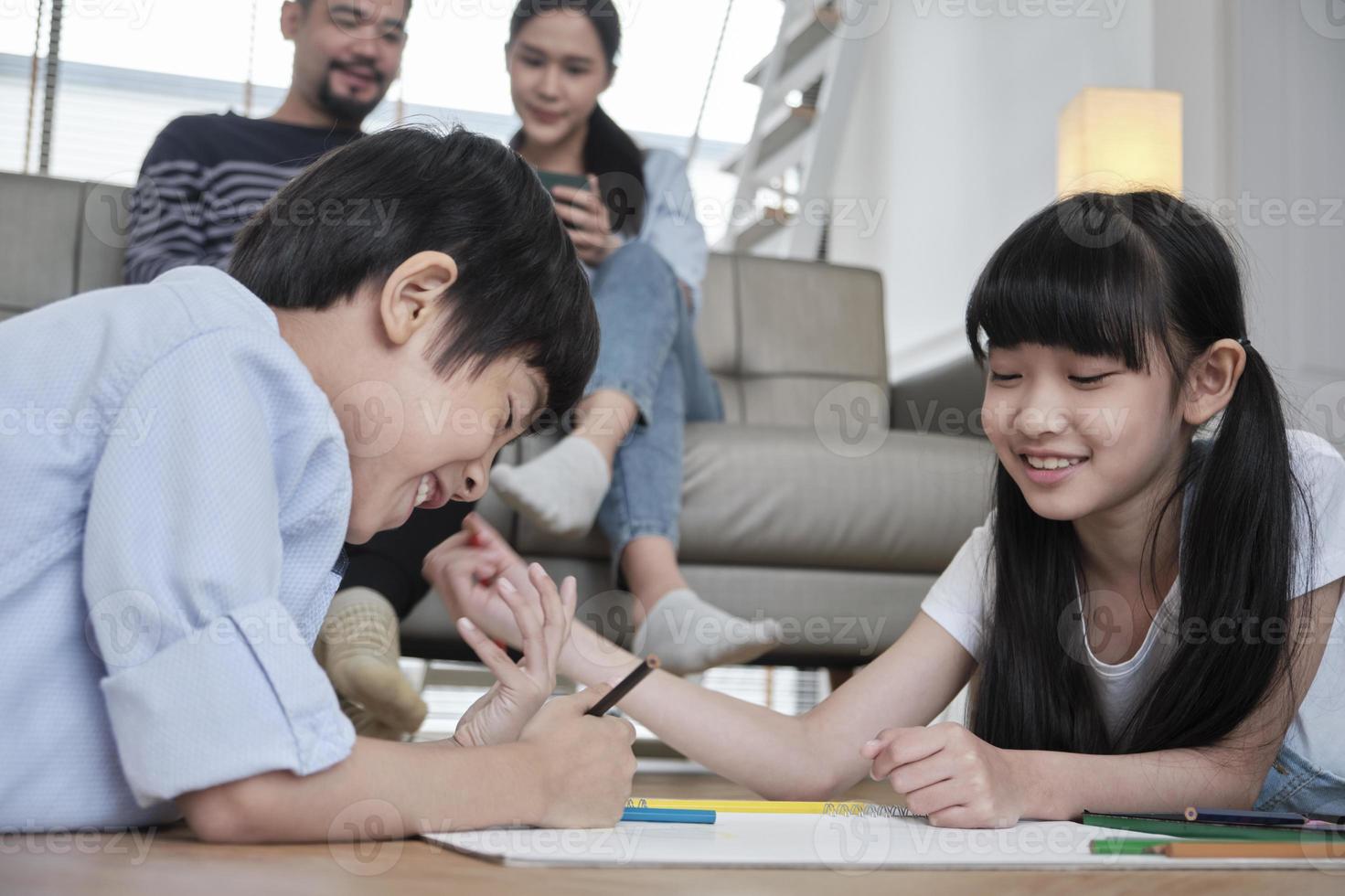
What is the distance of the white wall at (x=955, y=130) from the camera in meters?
2.79

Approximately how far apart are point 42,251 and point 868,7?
8.82 feet

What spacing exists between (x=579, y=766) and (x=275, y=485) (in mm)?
210

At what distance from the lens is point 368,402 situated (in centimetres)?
63

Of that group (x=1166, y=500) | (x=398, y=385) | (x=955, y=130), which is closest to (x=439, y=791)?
(x=398, y=385)

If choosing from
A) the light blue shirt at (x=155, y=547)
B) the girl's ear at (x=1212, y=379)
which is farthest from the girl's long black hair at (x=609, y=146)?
the light blue shirt at (x=155, y=547)

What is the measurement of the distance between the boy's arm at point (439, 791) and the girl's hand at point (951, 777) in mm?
158

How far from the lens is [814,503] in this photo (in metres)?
1.63

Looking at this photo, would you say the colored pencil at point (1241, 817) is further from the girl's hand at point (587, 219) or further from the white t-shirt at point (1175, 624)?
the girl's hand at point (587, 219)

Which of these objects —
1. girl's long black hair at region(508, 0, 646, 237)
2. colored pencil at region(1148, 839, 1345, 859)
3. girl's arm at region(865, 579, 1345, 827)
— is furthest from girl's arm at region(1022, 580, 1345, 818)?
girl's long black hair at region(508, 0, 646, 237)

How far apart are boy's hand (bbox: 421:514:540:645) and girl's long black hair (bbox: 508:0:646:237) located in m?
0.83

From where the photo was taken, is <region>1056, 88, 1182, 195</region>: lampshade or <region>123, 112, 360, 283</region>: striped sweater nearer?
<region>123, 112, 360, 283</region>: striped sweater

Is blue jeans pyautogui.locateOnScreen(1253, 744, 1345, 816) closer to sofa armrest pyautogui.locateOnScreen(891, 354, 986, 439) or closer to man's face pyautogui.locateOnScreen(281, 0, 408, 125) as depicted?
sofa armrest pyautogui.locateOnScreen(891, 354, 986, 439)

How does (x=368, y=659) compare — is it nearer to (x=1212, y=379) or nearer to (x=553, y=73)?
(x=1212, y=379)

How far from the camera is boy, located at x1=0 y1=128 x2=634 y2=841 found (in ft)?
1.64
